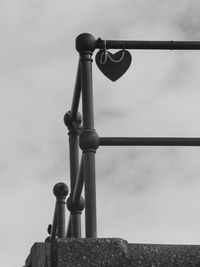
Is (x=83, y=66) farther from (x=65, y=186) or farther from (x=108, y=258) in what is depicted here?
(x=65, y=186)

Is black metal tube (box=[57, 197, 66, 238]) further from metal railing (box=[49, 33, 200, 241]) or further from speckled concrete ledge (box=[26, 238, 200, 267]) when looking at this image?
speckled concrete ledge (box=[26, 238, 200, 267])

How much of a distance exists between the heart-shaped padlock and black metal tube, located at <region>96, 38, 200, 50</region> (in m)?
0.03

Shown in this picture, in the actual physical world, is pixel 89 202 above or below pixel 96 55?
below

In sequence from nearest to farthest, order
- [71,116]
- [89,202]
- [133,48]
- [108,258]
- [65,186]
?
[108,258]
[89,202]
[133,48]
[71,116]
[65,186]

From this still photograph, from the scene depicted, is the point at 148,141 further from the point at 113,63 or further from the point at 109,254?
the point at 109,254

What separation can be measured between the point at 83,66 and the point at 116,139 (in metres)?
0.36

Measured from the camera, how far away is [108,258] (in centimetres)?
282

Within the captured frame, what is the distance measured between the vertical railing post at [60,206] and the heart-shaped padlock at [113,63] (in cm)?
195

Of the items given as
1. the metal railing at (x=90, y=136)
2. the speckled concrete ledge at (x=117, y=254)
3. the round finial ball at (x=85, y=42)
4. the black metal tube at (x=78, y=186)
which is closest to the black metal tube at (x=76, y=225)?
the black metal tube at (x=78, y=186)

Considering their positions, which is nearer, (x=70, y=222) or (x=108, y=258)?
(x=108, y=258)

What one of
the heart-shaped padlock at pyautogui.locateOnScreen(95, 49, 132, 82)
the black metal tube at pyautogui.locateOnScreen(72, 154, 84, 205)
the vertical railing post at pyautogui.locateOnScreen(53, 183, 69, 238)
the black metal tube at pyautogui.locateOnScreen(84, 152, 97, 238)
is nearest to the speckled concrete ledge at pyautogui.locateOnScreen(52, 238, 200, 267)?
the black metal tube at pyautogui.locateOnScreen(84, 152, 97, 238)

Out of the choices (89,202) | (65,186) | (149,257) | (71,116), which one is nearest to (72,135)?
(71,116)

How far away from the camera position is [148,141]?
350 centimetres

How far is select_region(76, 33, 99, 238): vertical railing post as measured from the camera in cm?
323
